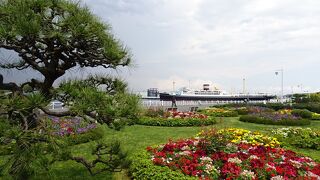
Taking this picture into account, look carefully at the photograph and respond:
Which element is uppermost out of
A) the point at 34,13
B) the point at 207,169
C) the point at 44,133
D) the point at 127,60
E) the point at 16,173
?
the point at 34,13

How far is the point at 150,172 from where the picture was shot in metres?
7.12

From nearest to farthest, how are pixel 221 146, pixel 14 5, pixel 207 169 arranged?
1. pixel 14 5
2. pixel 207 169
3. pixel 221 146

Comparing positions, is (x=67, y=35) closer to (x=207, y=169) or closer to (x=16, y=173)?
(x=16, y=173)

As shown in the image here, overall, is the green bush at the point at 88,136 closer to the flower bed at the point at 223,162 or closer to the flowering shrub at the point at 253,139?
the flower bed at the point at 223,162

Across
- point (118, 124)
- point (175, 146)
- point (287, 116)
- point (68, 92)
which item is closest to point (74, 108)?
point (68, 92)

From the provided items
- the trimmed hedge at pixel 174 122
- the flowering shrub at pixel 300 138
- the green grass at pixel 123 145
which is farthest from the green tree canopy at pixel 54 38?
the trimmed hedge at pixel 174 122

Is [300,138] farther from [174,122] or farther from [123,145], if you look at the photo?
[174,122]

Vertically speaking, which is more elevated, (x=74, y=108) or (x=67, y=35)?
(x=67, y=35)

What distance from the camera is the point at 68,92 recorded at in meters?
4.86

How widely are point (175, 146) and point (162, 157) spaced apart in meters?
1.16

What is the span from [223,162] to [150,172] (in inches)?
75.4

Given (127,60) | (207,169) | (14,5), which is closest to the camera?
(14,5)

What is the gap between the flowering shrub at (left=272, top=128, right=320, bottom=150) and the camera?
12.0 meters

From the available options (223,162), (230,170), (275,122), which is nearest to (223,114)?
(275,122)
